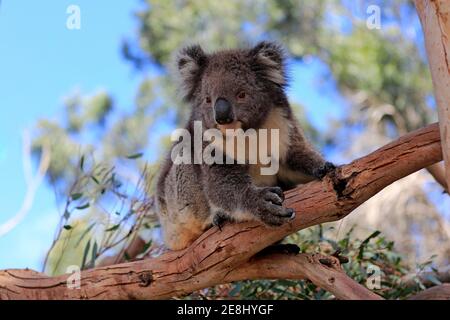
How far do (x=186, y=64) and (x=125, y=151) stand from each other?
34.1 feet

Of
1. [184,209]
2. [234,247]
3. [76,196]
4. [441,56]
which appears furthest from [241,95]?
[76,196]

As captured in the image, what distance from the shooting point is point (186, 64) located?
4.79m

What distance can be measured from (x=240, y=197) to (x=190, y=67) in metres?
1.22

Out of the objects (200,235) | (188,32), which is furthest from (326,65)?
(200,235)

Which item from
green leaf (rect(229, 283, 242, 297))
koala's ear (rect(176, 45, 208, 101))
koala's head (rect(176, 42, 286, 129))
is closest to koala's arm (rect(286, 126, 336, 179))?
koala's head (rect(176, 42, 286, 129))

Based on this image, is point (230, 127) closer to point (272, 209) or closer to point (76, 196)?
point (272, 209)

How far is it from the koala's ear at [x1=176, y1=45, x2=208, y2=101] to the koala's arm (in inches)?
32.4

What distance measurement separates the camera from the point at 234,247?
414 centimetres

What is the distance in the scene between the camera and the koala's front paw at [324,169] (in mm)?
4086

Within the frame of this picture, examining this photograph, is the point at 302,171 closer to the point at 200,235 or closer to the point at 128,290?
the point at 200,235

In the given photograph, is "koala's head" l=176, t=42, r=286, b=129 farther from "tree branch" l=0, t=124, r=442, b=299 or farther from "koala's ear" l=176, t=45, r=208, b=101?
"tree branch" l=0, t=124, r=442, b=299

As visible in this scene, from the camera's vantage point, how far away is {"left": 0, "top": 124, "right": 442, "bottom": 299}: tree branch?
368 centimetres
